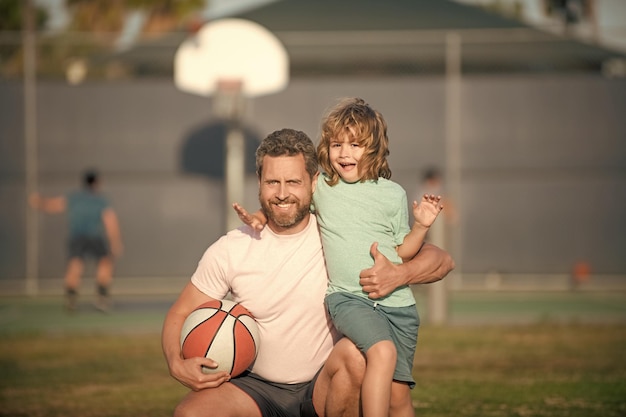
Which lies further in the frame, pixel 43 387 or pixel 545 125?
pixel 545 125

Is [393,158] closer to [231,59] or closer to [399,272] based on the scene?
[231,59]

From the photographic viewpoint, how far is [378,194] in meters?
5.41

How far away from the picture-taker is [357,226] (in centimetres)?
533

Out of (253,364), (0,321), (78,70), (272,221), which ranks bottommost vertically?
(0,321)

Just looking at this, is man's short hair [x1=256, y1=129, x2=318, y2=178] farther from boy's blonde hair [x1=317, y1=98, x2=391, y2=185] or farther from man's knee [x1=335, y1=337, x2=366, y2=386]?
man's knee [x1=335, y1=337, x2=366, y2=386]

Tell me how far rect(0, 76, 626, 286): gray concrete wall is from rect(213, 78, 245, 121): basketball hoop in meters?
3.61

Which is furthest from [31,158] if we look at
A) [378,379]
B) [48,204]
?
[378,379]

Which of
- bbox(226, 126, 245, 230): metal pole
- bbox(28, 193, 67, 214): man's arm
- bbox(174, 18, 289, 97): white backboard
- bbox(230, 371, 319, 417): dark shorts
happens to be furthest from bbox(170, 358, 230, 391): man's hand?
bbox(28, 193, 67, 214): man's arm

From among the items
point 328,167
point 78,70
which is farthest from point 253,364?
point 78,70

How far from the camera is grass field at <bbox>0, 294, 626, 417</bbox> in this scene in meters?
8.02

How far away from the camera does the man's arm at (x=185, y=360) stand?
519 cm

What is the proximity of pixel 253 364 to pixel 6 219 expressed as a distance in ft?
49.8

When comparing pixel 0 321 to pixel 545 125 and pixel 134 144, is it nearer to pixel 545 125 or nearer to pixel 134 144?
pixel 134 144

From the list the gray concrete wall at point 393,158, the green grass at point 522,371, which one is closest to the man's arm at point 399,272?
the green grass at point 522,371
